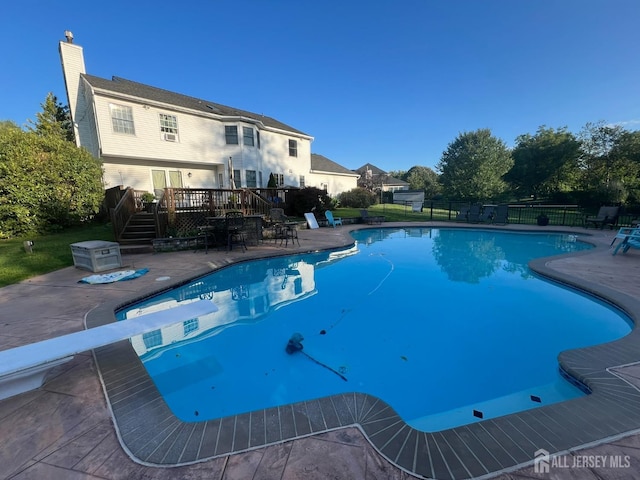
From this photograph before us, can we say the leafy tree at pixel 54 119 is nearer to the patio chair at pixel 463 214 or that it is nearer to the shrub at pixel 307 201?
the shrub at pixel 307 201

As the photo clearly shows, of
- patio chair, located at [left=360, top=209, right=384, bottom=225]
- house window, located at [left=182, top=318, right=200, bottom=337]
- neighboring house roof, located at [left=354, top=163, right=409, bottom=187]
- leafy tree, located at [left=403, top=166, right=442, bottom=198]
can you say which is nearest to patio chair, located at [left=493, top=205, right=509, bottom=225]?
patio chair, located at [left=360, top=209, right=384, bottom=225]

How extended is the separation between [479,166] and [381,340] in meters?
34.4

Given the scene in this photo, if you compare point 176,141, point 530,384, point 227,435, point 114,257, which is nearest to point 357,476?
point 227,435

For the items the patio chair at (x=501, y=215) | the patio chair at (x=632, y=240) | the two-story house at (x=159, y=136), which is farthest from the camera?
the patio chair at (x=501, y=215)

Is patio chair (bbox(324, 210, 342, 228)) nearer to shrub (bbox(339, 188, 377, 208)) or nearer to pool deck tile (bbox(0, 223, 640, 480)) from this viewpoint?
shrub (bbox(339, 188, 377, 208))

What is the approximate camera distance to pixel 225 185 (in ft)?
56.9

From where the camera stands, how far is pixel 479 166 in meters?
31.8

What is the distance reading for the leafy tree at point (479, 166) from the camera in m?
31.8

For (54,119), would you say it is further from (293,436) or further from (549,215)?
(549,215)

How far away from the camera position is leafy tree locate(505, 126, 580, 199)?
2992cm

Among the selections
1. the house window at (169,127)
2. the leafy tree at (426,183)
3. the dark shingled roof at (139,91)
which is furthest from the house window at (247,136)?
the leafy tree at (426,183)

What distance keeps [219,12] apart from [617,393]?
55.9 feet

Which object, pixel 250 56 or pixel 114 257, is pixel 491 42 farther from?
pixel 114 257

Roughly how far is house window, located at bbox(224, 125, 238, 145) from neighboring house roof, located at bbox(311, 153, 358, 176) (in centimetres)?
929
